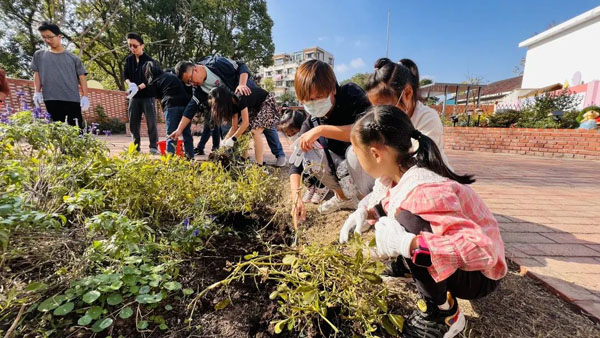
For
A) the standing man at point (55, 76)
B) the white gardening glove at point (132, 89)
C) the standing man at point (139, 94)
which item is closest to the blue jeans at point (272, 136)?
the standing man at point (139, 94)

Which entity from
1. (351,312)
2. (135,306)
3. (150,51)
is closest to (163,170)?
(135,306)

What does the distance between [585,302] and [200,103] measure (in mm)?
3239

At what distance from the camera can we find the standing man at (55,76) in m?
3.15

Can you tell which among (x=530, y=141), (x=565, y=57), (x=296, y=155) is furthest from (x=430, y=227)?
(x=565, y=57)

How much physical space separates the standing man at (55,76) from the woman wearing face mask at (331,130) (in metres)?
3.06

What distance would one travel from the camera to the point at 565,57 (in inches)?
499

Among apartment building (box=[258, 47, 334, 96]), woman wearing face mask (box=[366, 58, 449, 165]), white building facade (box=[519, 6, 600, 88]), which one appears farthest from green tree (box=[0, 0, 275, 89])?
apartment building (box=[258, 47, 334, 96])

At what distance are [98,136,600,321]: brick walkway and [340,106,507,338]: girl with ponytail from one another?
59 centimetres

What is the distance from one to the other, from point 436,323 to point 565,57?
17.6 metres

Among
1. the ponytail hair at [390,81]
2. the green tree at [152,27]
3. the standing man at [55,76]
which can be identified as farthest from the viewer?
the green tree at [152,27]

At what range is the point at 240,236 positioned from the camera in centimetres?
158

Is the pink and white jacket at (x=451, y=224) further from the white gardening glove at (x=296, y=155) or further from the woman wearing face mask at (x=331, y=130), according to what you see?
the white gardening glove at (x=296, y=155)

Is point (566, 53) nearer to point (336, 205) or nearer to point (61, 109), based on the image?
point (336, 205)

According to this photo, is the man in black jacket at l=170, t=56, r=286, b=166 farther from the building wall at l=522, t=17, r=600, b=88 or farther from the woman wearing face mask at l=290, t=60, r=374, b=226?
the building wall at l=522, t=17, r=600, b=88
